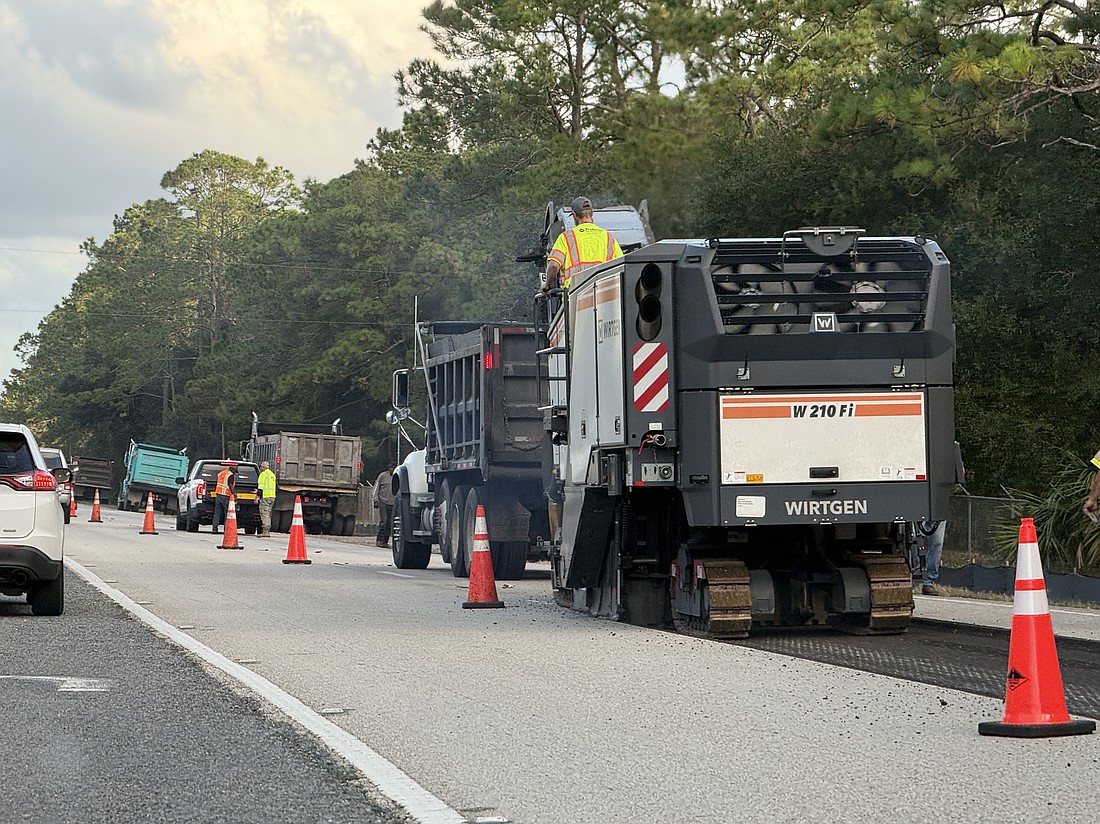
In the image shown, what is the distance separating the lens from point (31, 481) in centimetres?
1470

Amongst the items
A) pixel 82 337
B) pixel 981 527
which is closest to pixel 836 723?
pixel 981 527

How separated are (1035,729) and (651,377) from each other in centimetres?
553

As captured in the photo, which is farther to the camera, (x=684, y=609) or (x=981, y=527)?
(x=981, y=527)

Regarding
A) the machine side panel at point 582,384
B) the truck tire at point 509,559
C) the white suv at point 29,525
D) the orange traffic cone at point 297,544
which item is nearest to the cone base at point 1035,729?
the machine side panel at point 582,384

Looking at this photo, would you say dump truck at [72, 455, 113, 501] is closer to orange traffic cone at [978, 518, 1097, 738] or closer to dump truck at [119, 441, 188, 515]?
dump truck at [119, 441, 188, 515]

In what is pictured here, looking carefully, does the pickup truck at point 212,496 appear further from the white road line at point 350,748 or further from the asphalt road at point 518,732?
the white road line at point 350,748

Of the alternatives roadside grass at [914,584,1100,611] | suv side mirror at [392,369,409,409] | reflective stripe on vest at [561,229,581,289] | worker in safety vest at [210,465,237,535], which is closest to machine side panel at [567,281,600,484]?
reflective stripe on vest at [561,229,581,289]

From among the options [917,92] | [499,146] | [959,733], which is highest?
[499,146]

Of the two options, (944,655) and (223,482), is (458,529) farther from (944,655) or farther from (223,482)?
(223,482)

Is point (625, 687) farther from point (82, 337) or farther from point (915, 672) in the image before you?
point (82, 337)

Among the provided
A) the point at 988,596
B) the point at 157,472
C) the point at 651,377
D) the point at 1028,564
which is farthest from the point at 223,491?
the point at 1028,564

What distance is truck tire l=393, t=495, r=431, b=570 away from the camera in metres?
25.1

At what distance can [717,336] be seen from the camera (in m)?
12.6

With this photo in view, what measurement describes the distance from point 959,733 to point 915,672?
2587 mm
